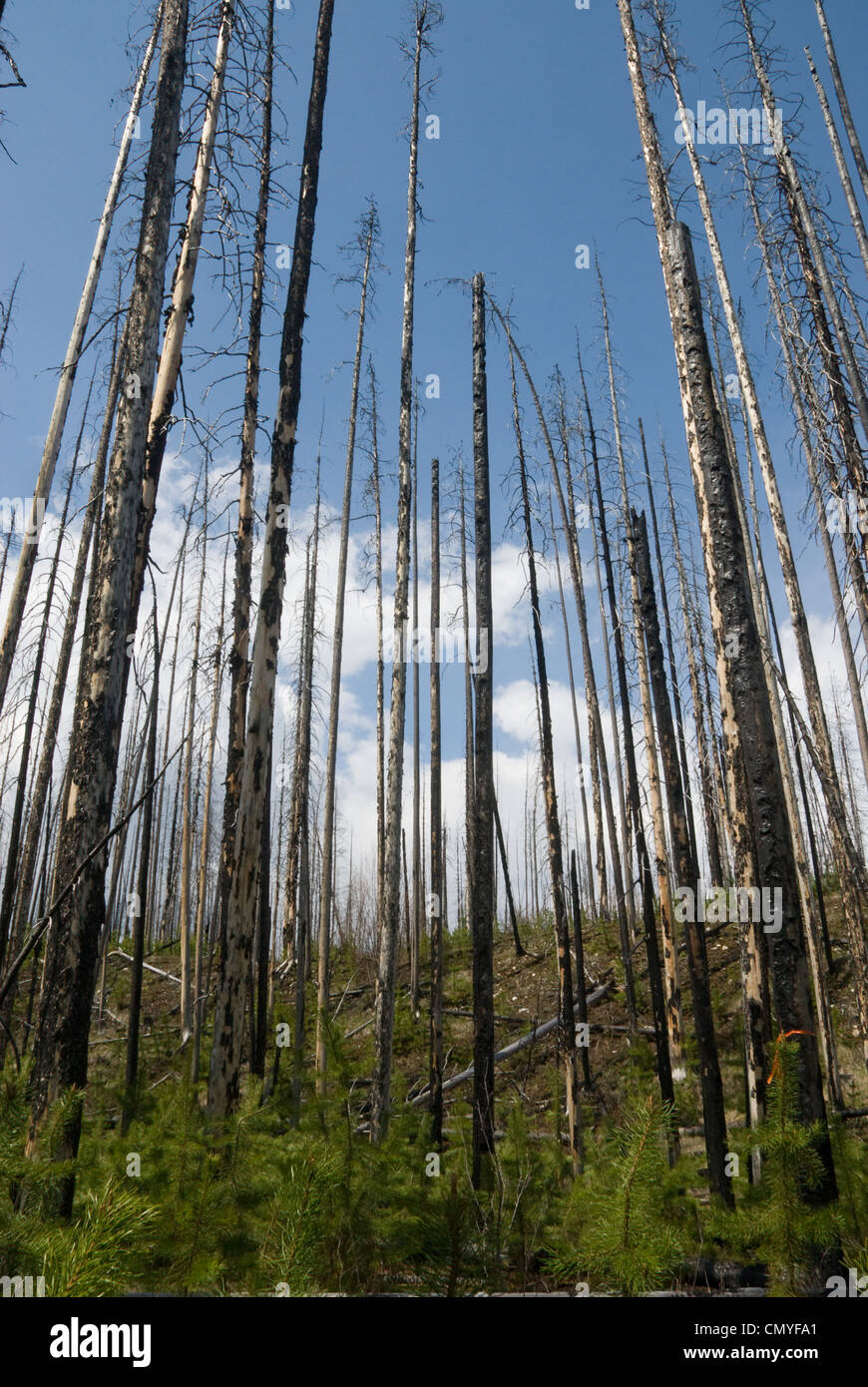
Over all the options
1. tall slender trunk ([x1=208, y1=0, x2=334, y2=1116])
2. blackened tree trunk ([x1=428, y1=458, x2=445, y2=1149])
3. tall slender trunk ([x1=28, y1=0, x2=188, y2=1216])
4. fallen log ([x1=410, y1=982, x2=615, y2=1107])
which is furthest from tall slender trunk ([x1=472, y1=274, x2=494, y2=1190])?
tall slender trunk ([x1=28, y1=0, x2=188, y2=1216])

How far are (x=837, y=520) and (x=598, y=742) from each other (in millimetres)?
8718

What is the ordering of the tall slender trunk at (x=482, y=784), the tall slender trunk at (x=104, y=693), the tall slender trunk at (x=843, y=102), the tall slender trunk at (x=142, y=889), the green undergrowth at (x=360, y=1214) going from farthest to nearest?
1. the tall slender trunk at (x=843, y=102)
2. the tall slender trunk at (x=482, y=784)
3. the tall slender trunk at (x=142, y=889)
4. the tall slender trunk at (x=104, y=693)
5. the green undergrowth at (x=360, y=1214)

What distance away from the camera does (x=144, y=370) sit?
4.48m

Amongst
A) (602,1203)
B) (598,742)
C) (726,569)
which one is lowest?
(602,1203)

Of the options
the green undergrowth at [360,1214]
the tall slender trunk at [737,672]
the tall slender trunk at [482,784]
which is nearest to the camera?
the green undergrowth at [360,1214]

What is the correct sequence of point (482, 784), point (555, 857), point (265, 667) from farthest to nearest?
point (555, 857)
point (482, 784)
point (265, 667)

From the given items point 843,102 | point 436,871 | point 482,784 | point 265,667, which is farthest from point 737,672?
point 843,102

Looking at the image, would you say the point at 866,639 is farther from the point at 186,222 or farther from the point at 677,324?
the point at 186,222

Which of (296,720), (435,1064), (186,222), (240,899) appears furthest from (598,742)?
(186,222)

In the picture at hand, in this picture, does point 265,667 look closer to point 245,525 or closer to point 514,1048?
point 245,525

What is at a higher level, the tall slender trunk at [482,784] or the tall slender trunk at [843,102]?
the tall slender trunk at [843,102]

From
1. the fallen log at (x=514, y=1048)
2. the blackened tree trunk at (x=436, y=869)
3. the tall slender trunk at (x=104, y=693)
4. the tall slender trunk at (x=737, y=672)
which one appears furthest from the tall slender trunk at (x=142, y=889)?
the fallen log at (x=514, y=1048)

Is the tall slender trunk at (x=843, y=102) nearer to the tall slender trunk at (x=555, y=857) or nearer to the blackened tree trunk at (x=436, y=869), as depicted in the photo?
the tall slender trunk at (x=555, y=857)

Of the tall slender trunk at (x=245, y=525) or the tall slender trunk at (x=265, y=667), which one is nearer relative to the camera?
the tall slender trunk at (x=265, y=667)
